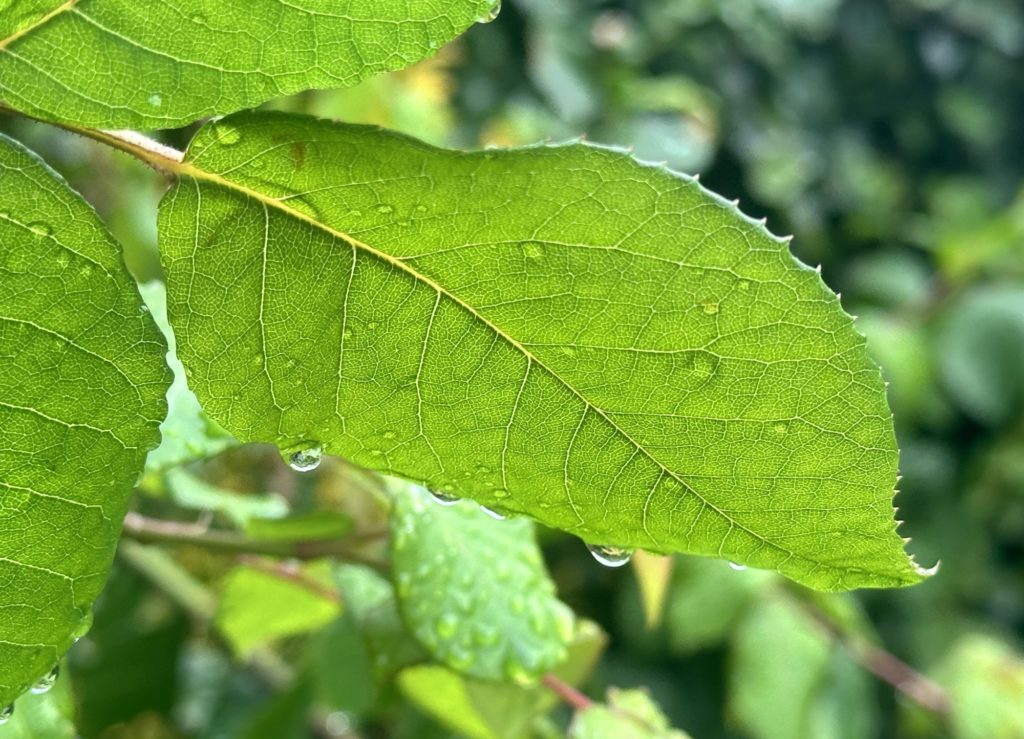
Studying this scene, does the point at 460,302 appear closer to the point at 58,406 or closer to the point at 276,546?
the point at 58,406

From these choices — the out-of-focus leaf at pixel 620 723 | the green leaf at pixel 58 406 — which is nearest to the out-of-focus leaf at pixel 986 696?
the out-of-focus leaf at pixel 620 723

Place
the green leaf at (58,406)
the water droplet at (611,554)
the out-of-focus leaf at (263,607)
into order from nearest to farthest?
the green leaf at (58,406) < the water droplet at (611,554) < the out-of-focus leaf at (263,607)

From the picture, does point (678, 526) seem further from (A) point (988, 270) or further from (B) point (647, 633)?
(A) point (988, 270)

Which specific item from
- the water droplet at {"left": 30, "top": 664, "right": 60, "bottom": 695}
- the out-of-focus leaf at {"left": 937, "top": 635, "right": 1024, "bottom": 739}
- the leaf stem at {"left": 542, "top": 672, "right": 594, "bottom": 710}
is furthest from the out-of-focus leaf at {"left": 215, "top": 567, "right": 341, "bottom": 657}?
the out-of-focus leaf at {"left": 937, "top": 635, "right": 1024, "bottom": 739}

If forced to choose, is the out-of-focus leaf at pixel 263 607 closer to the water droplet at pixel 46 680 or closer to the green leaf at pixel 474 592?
the green leaf at pixel 474 592

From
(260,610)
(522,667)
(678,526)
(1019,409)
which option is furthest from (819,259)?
(678,526)

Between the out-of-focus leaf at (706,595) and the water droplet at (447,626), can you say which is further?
the out-of-focus leaf at (706,595)

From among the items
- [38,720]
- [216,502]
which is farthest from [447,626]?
[216,502]

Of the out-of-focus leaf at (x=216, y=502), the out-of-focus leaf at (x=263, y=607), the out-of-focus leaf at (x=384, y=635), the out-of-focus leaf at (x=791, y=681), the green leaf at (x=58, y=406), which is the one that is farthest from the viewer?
the out-of-focus leaf at (x=791, y=681)
